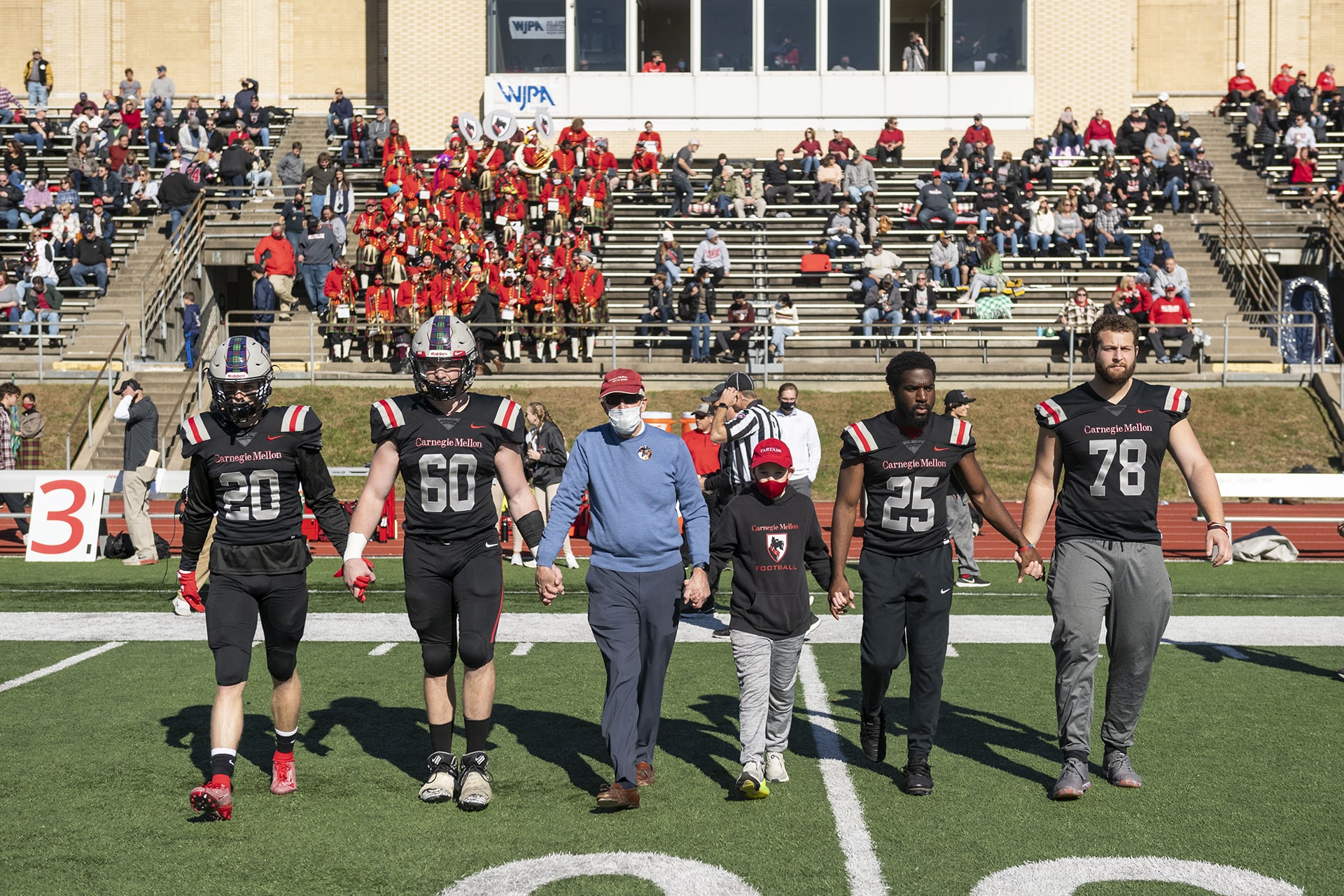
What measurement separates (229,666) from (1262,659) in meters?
6.57

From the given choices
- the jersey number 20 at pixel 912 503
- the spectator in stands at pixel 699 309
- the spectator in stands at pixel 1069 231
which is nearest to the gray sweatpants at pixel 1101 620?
the jersey number 20 at pixel 912 503

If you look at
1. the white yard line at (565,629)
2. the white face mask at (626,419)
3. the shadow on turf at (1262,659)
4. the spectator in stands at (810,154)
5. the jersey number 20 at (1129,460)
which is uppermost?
the spectator in stands at (810,154)

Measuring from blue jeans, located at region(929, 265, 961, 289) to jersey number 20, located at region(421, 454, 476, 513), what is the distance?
A: 769 inches

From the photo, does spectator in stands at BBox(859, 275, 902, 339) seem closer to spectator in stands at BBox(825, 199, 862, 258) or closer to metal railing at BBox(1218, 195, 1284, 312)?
spectator in stands at BBox(825, 199, 862, 258)

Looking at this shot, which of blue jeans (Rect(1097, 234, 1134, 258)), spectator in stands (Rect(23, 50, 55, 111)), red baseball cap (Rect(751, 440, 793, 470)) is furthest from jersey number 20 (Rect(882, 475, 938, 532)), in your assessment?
spectator in stands (Rect(23, 50, 55, 111))

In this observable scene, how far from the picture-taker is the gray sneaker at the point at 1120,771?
5867 millimetres

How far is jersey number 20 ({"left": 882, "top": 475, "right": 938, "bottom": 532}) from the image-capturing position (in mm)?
6004

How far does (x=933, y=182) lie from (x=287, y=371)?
42.8ft

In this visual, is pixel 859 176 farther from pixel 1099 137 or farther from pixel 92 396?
pixel 92 396

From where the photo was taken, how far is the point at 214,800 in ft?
17.5

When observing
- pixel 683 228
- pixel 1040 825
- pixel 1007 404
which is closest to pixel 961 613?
pixel 1040 825

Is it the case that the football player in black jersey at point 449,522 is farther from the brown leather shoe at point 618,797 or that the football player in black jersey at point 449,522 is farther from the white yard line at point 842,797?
the white yard line at point 842,797

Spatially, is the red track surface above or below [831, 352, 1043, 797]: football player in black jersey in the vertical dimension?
below

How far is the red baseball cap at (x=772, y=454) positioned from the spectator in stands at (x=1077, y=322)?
56.9ft
